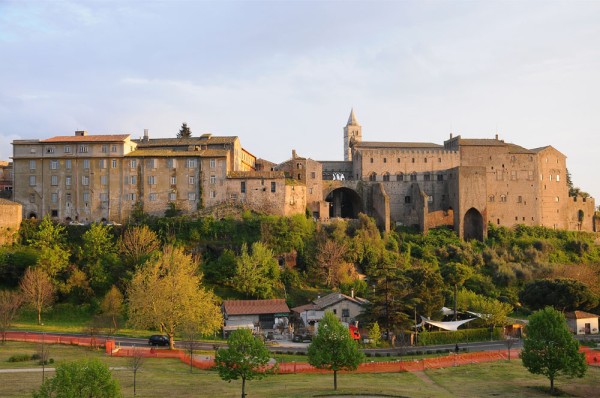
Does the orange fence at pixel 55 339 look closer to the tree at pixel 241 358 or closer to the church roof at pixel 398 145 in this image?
the tree at pixel 241 358

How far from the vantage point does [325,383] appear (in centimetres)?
3356

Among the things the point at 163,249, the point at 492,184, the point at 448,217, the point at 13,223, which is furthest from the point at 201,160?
the point at 492,184

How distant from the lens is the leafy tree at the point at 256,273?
192ft

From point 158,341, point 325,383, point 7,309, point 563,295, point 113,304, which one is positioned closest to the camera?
point 325,383

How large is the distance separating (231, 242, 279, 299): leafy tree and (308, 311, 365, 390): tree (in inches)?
959

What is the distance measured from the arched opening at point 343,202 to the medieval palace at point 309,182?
12 centimetres

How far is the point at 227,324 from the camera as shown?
52.3 m

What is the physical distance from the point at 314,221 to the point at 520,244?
82.7 feet

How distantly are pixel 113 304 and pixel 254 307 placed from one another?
36.6 ft

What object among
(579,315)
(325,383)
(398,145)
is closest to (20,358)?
(325,383)

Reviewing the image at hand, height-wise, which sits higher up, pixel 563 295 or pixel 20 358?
pixel 563 295

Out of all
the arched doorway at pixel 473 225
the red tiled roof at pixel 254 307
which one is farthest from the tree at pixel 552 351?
the arched doorway at pixel 473 225

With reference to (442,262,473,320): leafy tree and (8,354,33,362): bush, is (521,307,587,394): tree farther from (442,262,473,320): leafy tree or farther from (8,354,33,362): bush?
(8,354,33,362): bush

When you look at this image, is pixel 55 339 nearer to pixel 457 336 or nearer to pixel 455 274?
pixel 457 336
